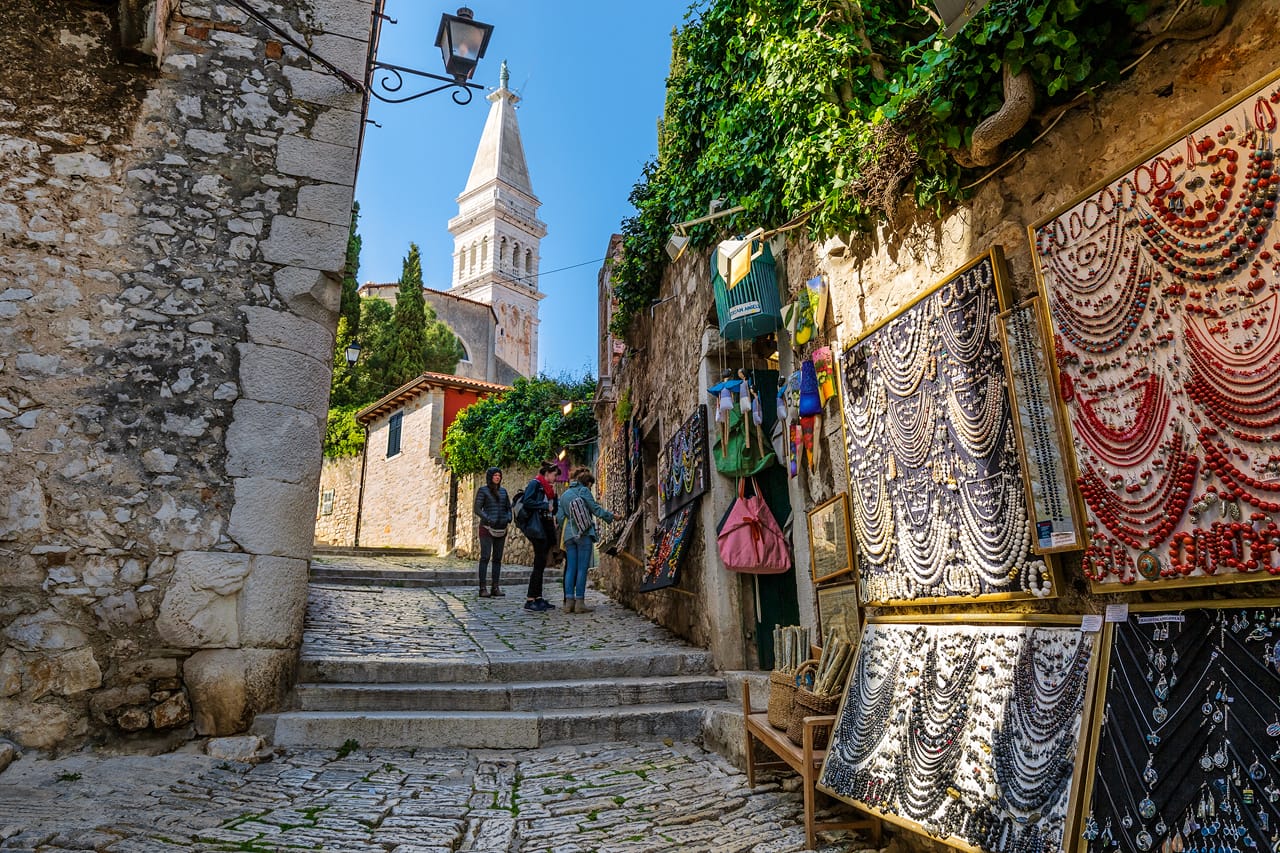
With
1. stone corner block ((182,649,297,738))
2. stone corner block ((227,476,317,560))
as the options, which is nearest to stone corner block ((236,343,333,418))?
stone corner block ((227,476,317,560))

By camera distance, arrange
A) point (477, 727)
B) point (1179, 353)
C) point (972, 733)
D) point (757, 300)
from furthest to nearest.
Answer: point (757, 300) → point (477, 727) → point (972, 733) → point (1179, 353)

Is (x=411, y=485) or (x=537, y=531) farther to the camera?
(x=411, y=485)

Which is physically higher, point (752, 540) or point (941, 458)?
point (941, 458)

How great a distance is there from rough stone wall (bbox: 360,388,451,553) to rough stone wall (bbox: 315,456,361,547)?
0.73 metres

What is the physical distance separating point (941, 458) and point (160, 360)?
4.46 m

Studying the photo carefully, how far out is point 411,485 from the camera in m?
19.5

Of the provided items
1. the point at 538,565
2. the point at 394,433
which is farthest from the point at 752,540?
the point at 394,433

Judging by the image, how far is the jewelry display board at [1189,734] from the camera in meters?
1.74

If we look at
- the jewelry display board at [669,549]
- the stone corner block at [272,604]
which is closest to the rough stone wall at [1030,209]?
the jewelry display board at [669,549]

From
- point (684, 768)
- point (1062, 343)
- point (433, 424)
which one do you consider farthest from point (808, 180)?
point (433, 424)

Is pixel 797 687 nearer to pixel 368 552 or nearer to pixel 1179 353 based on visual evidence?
pixel 1179 353

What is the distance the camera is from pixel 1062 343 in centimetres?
244

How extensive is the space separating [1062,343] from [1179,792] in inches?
51.1

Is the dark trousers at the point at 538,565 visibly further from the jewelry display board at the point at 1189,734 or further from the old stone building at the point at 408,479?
the old stone building at the point at 408,479
